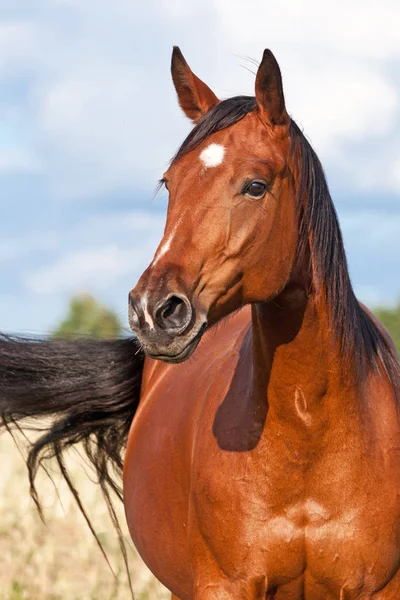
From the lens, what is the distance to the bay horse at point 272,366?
11.5ft

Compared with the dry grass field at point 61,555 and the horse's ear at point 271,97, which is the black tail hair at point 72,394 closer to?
the dry grass field at point 61,555

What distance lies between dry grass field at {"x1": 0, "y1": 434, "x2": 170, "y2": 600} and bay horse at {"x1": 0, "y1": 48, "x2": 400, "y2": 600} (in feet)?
7.18

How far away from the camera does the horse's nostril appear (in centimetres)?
327

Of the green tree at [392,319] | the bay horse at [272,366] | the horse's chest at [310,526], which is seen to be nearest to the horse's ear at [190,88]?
the bay horse at [272,366]

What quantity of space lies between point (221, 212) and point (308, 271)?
1.50 feet

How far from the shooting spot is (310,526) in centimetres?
385

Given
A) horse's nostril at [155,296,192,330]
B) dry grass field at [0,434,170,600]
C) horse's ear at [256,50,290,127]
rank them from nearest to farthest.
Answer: horse's nostril at [155,296,192,330] < horse's ear at [256,50,290,127] < dry grass field at [0,434,170,600]

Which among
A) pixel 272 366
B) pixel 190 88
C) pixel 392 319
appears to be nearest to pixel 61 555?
pixel 272 366

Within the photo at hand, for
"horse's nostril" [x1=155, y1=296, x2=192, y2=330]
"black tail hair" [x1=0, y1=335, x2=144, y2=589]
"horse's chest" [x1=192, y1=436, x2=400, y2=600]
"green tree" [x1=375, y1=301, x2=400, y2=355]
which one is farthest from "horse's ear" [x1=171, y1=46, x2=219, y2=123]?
"green tree" [x1=375, y1=301, x2=400, y2=355]

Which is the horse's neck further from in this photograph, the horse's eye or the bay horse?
the horse's eye

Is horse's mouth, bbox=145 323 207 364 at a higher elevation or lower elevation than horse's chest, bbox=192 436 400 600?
higher

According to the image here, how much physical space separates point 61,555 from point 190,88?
485cm

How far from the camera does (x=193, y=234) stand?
347 centimetres

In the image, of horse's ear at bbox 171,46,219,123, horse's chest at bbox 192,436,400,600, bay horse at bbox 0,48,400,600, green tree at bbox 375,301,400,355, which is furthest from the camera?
green tree at bbox 375,301,400,355
